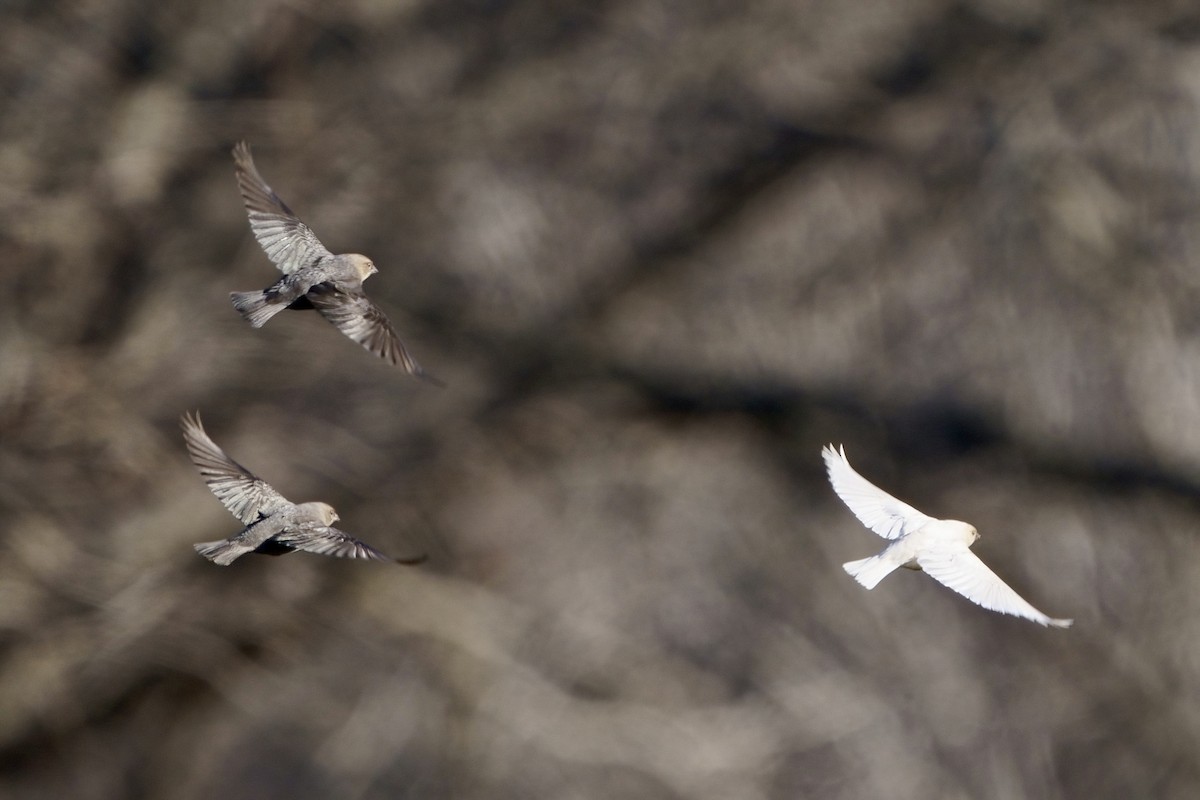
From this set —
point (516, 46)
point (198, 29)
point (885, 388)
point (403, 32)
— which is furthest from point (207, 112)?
point (885, 388)

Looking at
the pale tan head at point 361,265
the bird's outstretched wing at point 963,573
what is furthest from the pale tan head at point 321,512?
the bird's outstretched wing at point 963,573

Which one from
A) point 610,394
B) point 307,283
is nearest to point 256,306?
point 307,283

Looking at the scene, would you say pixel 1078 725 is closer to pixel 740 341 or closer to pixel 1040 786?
pixel 1040 786

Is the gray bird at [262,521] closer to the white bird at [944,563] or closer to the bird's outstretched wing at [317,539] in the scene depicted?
the bird's outstretched wing at [317,539]

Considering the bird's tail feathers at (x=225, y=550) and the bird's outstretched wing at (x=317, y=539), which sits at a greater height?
the bird's tail feathers at (x=225, y=550)

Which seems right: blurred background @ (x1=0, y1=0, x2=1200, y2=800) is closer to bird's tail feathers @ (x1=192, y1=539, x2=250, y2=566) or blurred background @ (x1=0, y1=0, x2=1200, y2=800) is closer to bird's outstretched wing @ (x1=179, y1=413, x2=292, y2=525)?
bird's outstretched wing @ (x1=179, y1=413, x2=292, y2=525)

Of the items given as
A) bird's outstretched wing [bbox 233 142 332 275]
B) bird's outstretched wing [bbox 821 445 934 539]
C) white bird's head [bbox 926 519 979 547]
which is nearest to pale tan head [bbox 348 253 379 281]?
bird's outstretched wing [bbox 233 142 332 275]
